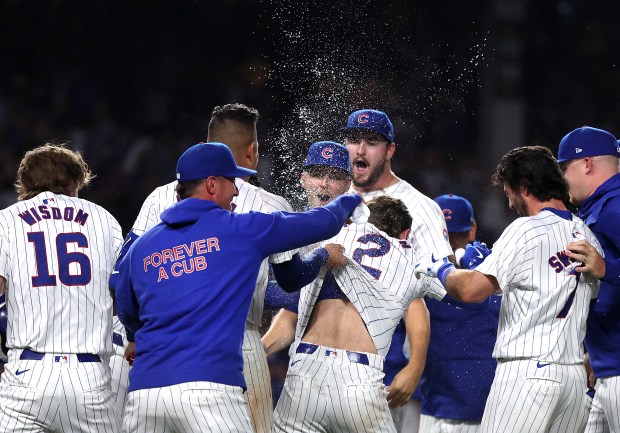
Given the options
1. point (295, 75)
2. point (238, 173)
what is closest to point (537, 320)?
point (238, 173)

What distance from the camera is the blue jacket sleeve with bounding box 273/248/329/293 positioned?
176 inches

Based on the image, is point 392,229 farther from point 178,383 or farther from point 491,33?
point 491,33

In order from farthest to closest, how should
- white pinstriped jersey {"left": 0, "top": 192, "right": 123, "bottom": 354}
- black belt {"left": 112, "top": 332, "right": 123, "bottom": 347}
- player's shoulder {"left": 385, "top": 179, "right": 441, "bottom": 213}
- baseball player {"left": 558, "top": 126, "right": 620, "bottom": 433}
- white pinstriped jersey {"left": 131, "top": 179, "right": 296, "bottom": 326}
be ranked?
1. player's shoulder {"left": 385, "top": 179, "right": 441, "bottom": 213}
2. black belt {"left": 112, "top": 332, "right": 123, "bottom": 347}
3. white pinstriped jersey {"left": 131, "top": 179, "right": 296, "bottom": 326}
4. baseball player {"left": 558, "top": 126, "right": 620, "bottom": 433}
5. white pinstriped jersey {"left": 0, "top": 192, "right": 123, "bottom": 354}

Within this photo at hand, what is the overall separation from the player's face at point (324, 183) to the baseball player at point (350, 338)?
0.86 meters

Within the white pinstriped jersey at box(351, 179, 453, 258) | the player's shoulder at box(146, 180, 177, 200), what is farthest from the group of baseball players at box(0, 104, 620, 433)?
the white pinstriped jersey at box(351, 179, 453, 258)

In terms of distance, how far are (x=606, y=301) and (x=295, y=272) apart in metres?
1.69

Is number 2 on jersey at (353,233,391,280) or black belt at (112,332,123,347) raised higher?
number 2 on jersey at (353,233,391,280)

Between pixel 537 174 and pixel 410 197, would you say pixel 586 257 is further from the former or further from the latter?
pixel 410 197

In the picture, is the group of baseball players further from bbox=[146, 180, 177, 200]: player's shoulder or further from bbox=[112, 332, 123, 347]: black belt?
bbox=[112, 332, 123, 347]: black belt

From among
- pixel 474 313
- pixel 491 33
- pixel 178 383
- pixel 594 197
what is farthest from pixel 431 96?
pixel 178 383

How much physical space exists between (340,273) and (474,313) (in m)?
1.89

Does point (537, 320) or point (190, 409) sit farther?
point (537, 320)

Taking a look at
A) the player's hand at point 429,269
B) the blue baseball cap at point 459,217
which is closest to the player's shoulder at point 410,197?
the blue baseball cap at point 459,217

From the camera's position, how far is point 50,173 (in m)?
4.83
